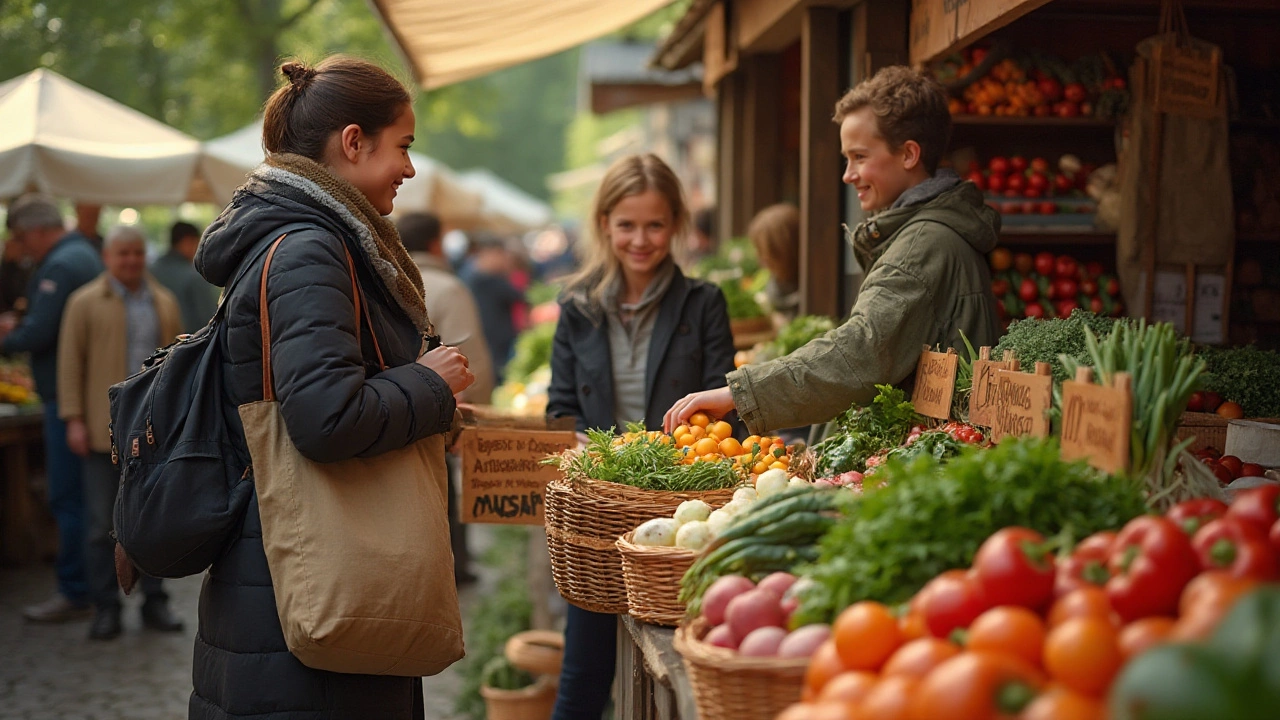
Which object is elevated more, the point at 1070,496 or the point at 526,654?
the point at 1070,496

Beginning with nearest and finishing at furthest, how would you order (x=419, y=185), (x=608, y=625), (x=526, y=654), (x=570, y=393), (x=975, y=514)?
(x=975, y=514), (x=608, y=625), (x=570, y=393), (x=526, y=654), (x=419, y=185)

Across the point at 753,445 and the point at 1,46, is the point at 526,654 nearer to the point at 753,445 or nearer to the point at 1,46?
the point at 753,445

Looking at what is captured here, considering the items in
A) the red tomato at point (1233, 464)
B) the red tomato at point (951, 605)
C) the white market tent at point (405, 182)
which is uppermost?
the white market tent at point (405, 182)

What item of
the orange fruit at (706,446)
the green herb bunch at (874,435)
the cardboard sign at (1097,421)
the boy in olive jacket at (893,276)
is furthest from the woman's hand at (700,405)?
the cardboard sign at (1097,421)

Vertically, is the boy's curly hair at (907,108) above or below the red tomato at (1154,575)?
above

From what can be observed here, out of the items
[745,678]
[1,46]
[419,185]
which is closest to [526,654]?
[745,678]

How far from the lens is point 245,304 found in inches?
97.6

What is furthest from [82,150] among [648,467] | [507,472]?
Answer: [648,467]

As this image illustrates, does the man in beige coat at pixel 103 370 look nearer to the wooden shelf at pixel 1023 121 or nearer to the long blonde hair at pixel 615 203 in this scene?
the long blonde hair at pixel 615 203

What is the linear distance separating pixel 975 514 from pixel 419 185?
1093 centimetres

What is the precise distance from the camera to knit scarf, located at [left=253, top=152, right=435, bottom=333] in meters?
2.59

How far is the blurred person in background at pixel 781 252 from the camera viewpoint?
6.29m

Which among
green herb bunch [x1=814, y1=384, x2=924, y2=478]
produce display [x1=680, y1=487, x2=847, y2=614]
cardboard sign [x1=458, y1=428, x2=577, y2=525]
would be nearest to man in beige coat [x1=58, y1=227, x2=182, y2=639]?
cardboard sign [x1=458, y1=428, x2=577, y2=525]

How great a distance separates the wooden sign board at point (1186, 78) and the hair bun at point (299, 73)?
12.2ft
